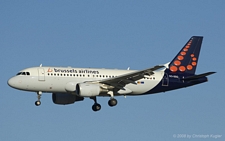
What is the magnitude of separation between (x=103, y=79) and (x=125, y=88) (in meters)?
2.95

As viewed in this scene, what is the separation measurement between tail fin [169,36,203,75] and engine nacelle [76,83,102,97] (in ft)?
36.4

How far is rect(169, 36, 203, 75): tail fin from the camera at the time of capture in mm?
64812

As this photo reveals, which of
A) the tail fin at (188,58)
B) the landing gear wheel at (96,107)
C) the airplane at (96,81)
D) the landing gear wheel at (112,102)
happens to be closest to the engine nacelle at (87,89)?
the airplane at (96,81)

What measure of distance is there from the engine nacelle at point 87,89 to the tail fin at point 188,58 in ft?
36.4

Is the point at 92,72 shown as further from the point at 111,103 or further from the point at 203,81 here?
the point at 203,81

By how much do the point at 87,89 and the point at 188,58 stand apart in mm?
15605

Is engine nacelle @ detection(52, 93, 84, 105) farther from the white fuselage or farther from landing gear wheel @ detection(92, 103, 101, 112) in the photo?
the white fuselage

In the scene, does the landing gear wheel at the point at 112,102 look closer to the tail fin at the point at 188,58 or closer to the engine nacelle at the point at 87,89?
the engine nacelle at the point at 87,89

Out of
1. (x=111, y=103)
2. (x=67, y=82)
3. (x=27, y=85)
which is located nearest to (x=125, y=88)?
(x=111, y=103)

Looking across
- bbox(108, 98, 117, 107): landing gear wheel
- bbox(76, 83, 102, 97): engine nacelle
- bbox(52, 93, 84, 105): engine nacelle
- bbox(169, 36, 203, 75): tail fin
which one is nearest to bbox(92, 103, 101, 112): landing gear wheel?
bbox(52, 93, 84, 105): engine nacelle

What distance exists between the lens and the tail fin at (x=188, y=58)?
213 ft

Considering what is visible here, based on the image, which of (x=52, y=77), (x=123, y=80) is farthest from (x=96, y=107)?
(x=52, y=77)

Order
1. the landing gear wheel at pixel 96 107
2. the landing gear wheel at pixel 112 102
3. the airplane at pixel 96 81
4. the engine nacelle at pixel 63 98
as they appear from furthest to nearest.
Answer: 1. the landing gear wheel at pixel 96 107
2. the engine nacelle at pixel 63 98
3. the landing gear wheel at pixel 112 102
4. the airplane at pixel 96 81

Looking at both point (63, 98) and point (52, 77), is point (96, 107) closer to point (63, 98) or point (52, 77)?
point (63, 98)
